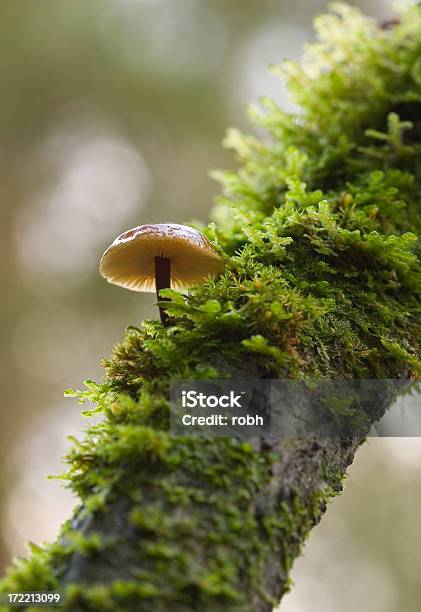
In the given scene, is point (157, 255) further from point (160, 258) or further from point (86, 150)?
point (86, 150)

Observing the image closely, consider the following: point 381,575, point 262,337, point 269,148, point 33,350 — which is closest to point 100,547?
point 262,337

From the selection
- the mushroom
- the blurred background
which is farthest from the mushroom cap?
the blurred background

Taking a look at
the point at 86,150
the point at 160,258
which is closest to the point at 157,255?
the point at 160,258

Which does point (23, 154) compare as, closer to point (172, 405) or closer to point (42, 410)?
point (42, 410)

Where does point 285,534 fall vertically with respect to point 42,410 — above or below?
below

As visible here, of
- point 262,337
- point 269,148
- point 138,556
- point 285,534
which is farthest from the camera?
point 269,148

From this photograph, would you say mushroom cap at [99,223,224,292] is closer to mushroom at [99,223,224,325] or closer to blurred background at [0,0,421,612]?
mushroom at [99,223,224,325]

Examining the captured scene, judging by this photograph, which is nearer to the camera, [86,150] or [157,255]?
[157,255]
